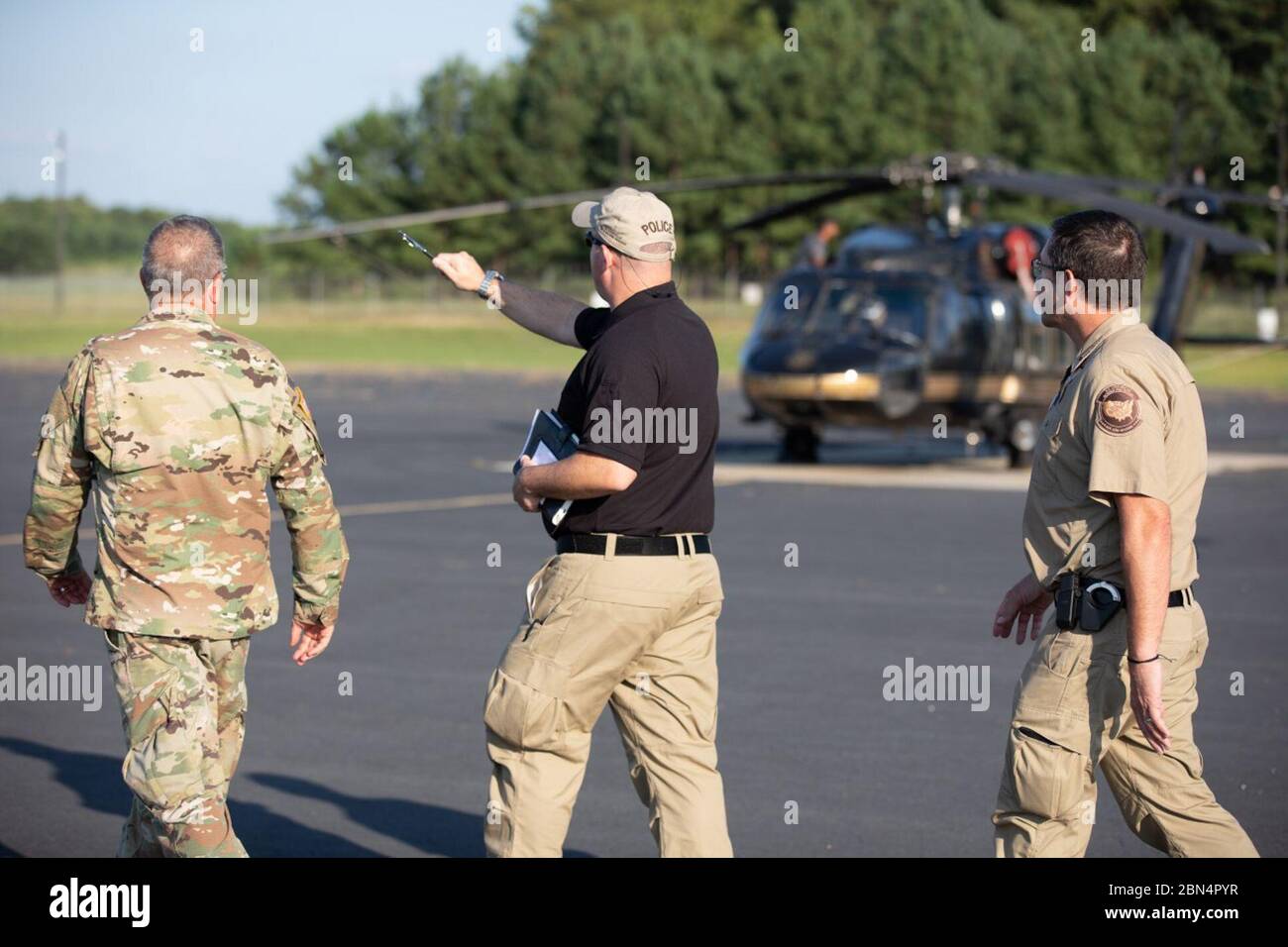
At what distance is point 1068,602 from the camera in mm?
4250

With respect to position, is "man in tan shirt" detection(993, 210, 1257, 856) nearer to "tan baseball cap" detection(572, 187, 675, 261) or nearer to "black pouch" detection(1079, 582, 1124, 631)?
"black pouch" detection(1079, 582, 1124, 631)

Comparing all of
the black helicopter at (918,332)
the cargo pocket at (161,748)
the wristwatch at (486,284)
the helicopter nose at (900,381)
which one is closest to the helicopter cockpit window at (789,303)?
the black helicopter at (918,332)

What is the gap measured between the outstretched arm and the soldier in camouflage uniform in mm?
749

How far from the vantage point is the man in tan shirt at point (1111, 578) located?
410 centimetres

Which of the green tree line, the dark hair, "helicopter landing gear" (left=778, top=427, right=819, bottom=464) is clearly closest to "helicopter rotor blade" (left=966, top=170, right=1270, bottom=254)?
"helicopter landing gear" (left=778, top=427, right=819, bottom=464)

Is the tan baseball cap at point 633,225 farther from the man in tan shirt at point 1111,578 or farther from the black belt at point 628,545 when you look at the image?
the man in tan shirt at point 1111,578

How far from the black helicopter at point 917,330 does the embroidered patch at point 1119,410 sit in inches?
561

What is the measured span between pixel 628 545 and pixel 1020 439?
52.2 feet

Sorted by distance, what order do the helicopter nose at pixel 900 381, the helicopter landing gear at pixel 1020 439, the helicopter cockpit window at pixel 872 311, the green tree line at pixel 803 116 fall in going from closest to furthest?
1. the helicopter nose at pixel 900 381
2. the helicopter cockpit window at pixel 872 311
3. the helicopter landing gear at pixel 1020 439
4. the green tree line at pixel 803 116

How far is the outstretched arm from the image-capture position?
509 centimetres

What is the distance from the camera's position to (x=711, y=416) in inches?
180

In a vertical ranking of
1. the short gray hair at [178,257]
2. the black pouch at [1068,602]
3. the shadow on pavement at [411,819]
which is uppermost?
the short gray hair at [178,257]
